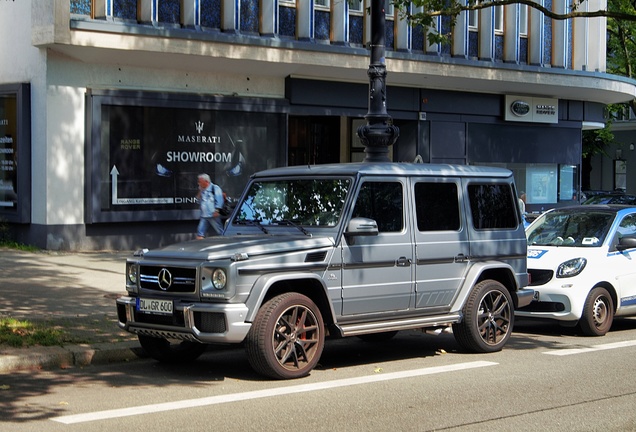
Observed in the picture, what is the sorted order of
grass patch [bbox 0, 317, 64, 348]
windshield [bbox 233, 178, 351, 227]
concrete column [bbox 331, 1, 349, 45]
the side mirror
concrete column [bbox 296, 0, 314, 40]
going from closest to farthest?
the side mirror
windshield [bbox 233, 178, 351, 227]
grass patch [bbox 0, 317, 64, 348]
concrete column [bbox 296, 0, 314, 40]
concrete column [bbox 331, 1, 349, 45]

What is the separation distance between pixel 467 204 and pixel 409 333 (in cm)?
263

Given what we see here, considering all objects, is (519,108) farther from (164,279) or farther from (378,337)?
(164,279)

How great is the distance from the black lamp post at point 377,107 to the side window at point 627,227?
128 inches

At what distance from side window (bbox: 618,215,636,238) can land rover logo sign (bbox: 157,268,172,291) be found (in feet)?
22.0

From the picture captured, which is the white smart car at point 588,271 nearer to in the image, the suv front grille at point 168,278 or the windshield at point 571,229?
the windshield at point 571,229

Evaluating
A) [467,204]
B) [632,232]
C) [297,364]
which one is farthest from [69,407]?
[632,232]

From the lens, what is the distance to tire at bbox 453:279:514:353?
10.3m

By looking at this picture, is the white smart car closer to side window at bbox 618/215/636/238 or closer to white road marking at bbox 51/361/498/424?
side window at bbox 618/215/636/238

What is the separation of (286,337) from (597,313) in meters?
5.25

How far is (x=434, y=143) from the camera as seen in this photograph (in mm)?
27766

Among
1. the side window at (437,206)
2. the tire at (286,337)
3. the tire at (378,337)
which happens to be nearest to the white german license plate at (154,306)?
the tire at (286,337)

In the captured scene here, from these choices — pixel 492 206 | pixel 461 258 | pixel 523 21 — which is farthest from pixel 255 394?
pixel 523 21

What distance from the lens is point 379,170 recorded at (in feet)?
32.0

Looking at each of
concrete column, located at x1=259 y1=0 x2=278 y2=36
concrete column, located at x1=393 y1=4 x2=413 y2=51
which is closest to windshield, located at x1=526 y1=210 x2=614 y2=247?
concrete column, located at x1=259 y1=0 x2=278 y2=36
